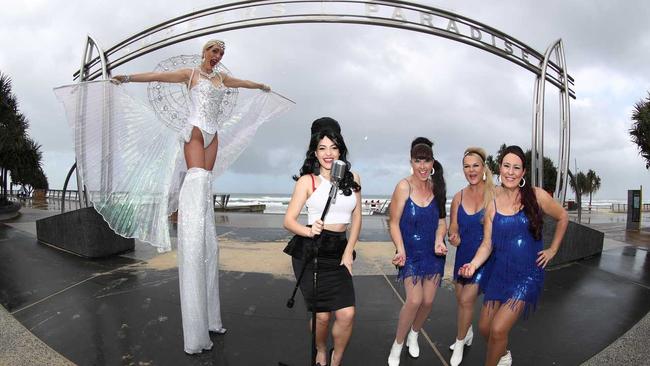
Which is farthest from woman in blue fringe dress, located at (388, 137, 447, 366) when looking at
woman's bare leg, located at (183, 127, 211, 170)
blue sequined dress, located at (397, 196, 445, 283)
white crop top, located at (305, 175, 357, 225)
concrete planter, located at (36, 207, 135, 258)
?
concrete planter, located at (36, 207, 135, 258)

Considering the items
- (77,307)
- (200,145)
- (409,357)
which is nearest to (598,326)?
(409,357)

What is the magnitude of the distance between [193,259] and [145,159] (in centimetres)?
112

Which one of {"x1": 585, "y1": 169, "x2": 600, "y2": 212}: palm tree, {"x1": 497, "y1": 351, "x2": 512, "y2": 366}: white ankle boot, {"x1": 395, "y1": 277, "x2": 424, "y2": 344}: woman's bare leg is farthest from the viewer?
{"x1": 585, "y1": 169, "x2": 600, "y2": 212}: palm tree

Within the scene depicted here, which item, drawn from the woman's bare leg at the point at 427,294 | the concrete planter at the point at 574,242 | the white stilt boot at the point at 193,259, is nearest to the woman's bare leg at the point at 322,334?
the woman's bare leg at the point at 427,294

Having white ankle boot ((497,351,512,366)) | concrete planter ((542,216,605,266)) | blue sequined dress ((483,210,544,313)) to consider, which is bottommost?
white ankle boot ((497,351,512,366))

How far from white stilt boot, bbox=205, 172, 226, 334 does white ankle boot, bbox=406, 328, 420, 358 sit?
1.61 meters

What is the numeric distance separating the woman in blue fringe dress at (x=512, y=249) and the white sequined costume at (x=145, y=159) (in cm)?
215

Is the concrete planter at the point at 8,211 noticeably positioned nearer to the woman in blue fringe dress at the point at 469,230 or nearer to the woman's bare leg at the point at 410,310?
the woman's bare leg at the point at 410,310

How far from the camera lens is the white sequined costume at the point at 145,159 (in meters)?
3.22

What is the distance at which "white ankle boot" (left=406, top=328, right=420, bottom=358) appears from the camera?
3066mm

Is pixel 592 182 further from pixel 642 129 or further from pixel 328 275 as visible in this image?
pixel 328 275

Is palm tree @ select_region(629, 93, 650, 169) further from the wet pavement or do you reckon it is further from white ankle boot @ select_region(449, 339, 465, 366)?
white ankle boot @ select_region(449, 339, 465, 366)

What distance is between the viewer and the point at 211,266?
3.38 meters

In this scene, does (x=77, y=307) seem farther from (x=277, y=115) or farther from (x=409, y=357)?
(x=409, y=357)
